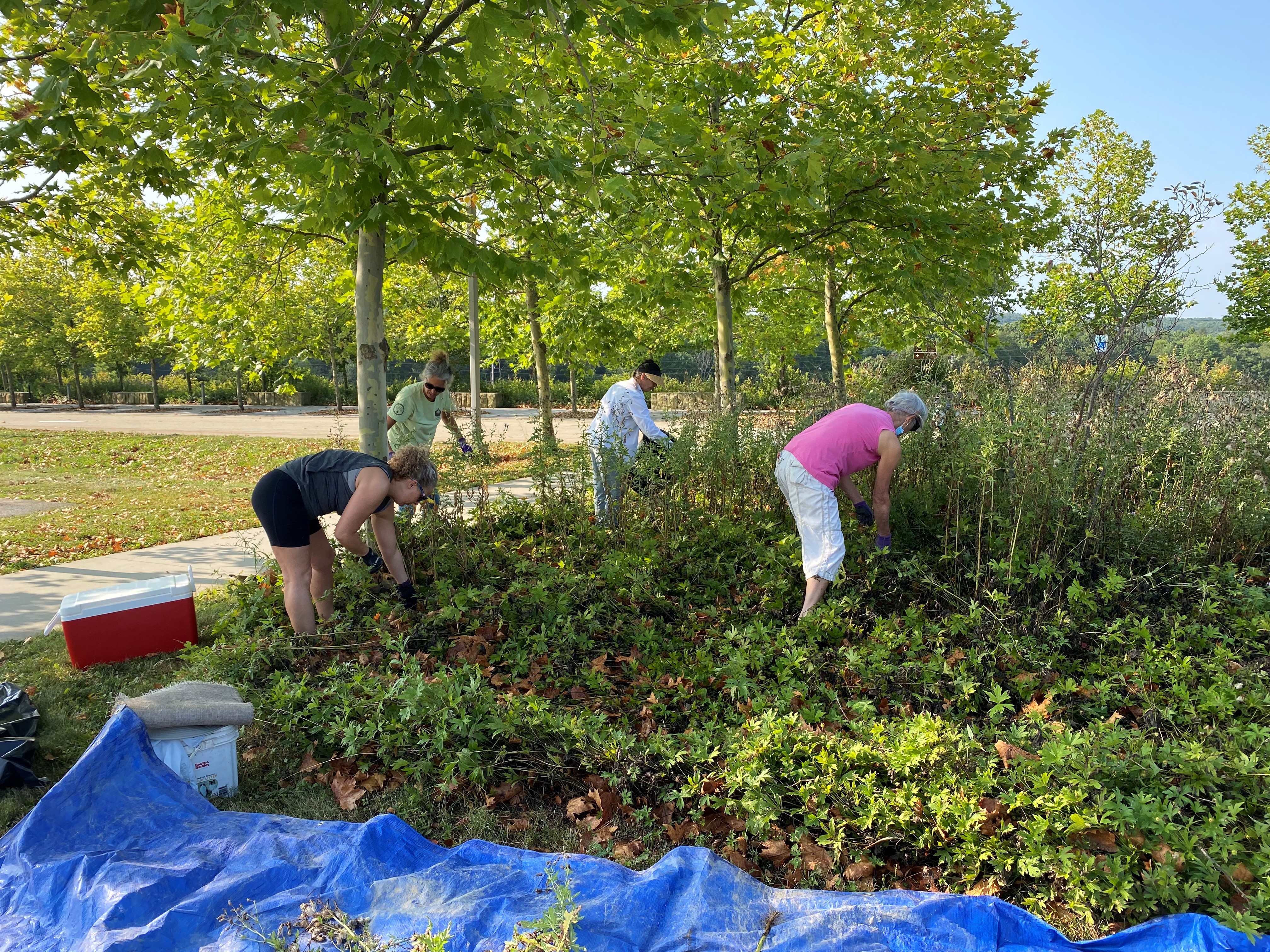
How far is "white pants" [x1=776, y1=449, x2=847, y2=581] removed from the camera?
180 inches

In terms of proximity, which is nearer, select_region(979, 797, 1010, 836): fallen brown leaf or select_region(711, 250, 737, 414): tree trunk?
select_region(979, 797, 1010, 836): fallen brown leaf

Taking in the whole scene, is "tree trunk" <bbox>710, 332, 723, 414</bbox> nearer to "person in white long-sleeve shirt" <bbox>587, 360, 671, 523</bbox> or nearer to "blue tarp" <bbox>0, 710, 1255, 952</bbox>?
"person in white long-sleeve shirt" <bbox>587, 360, 671, 523</bbox>

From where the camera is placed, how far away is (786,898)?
246 centimetres

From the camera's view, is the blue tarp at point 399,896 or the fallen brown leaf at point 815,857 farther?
the fallen brown leaf at point 815,857

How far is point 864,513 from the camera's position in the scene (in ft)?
16.9

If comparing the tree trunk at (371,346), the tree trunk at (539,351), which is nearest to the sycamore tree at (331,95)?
the tree trunk at (371,346)

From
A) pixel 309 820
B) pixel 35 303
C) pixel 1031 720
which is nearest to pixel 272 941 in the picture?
pixel 309 820

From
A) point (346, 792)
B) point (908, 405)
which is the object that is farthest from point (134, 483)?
point (908, 405)

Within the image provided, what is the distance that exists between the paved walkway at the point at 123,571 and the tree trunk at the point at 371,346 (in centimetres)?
79

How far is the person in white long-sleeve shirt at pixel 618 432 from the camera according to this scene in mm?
5852

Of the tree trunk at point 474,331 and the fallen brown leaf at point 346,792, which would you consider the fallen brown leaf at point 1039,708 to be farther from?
the tree trunk at point 474,331

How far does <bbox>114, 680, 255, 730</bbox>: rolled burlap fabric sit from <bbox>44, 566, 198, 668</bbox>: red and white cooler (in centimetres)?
129

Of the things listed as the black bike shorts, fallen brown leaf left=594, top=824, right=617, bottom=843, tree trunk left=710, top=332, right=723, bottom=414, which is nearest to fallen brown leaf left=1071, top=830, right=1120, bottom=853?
fallen brown leaf left=594, top=824, right=617, bottom=843

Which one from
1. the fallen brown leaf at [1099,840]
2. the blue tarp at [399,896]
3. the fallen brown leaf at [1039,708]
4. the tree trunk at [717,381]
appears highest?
the tree trunk at [717,381]
